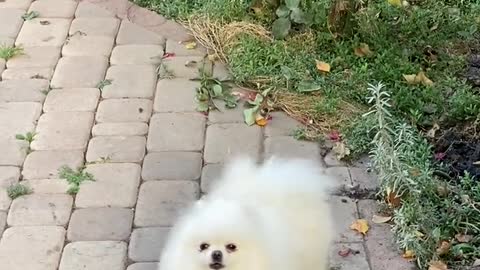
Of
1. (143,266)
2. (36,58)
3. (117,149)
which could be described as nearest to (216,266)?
(143,266)

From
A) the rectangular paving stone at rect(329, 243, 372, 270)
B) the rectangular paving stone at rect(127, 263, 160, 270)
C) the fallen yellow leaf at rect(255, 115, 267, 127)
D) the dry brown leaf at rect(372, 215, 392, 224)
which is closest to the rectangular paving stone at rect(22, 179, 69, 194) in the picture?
the rectangular paving stone at rect(127, 263, 160, 270)

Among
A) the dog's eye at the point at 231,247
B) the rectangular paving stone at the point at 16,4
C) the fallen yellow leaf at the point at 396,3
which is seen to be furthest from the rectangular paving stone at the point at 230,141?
the rectangular paving stone at the point at 16,4

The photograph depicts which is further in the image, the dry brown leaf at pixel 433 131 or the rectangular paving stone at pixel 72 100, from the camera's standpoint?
the rectangular paving stone at pixel 72 100

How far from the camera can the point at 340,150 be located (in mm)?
3797

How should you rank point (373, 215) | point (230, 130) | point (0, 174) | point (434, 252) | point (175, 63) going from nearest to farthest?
point (434, 252) < point (373, 215) < point (0, 174) < point (230, 130) < point (175, 63)

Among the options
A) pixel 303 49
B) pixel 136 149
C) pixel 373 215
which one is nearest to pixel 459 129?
pixel 373 215

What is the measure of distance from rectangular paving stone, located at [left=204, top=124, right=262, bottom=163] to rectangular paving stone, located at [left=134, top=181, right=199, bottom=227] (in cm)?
21

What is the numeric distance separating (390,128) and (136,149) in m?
1.04

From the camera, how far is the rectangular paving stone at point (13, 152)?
3.78 m

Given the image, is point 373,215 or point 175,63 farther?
point 175,63

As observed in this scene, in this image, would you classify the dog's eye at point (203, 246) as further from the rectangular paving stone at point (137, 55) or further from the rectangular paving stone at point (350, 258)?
the rectangular paving stone at point (137, 55)

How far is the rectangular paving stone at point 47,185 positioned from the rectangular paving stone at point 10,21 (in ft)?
4.07

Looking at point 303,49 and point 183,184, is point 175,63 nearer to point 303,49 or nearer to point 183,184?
point 303,49

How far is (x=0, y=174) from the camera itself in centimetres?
371
